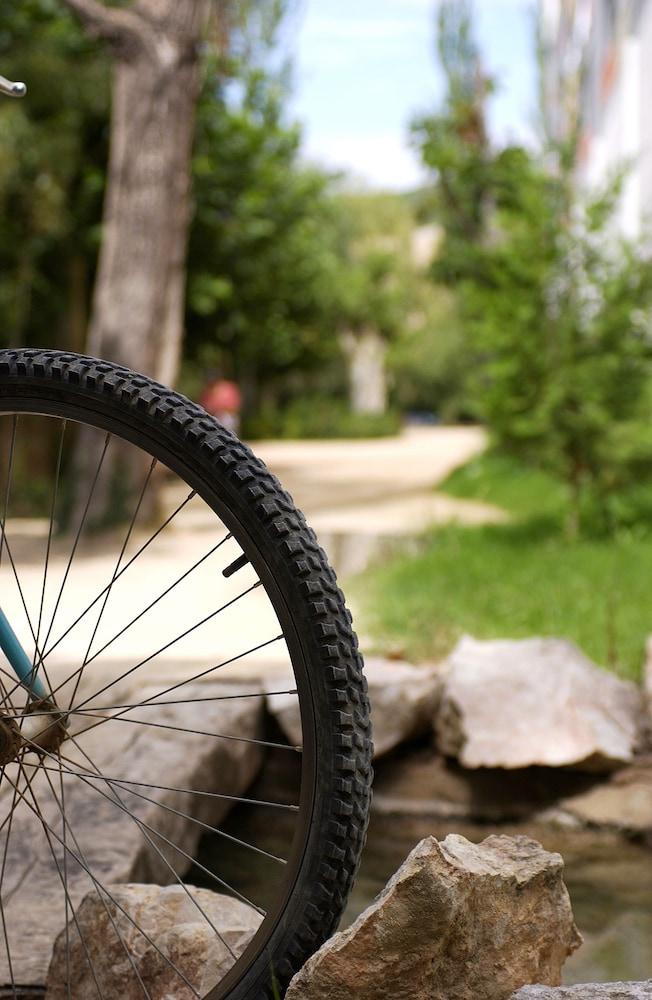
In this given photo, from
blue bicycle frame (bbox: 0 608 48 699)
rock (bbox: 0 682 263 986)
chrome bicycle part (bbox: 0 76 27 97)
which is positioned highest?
chrome bicycle part (bbox: 0 76 27 97)

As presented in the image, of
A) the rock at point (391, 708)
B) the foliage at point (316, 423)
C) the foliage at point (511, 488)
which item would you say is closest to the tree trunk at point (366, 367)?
the foliage at point (316, 423)

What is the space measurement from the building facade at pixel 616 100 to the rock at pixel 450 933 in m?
6.82

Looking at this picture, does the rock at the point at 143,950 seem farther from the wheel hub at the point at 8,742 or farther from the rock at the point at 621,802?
the rock at the point at 621,802

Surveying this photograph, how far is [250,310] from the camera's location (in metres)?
15.2

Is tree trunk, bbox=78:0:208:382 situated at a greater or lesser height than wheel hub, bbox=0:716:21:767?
greater

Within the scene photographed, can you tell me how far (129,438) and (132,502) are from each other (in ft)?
24.6

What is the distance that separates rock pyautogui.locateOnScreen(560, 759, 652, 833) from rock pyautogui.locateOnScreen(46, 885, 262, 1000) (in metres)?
1.94

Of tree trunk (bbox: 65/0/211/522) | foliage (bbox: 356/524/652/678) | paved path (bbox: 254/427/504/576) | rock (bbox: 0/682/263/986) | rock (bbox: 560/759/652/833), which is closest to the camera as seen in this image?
rock (bbox: 0/682/263/986)

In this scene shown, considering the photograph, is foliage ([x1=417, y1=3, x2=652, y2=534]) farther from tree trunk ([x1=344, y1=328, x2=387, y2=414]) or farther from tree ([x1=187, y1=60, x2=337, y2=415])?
tree trunk ([x1=344, y1=328, x2=387, y2=414])

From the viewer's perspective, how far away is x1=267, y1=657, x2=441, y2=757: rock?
12.8 feet

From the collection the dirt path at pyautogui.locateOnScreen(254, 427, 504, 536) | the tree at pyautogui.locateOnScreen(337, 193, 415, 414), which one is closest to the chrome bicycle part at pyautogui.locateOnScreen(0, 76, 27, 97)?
the dirt path at pyautogui.locateOnScreen(254, 427, 504, 536)

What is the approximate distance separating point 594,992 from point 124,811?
115 centimetres

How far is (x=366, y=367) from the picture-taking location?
3450 centimetres

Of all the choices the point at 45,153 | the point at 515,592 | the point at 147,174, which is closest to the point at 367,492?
the point at 45,153
